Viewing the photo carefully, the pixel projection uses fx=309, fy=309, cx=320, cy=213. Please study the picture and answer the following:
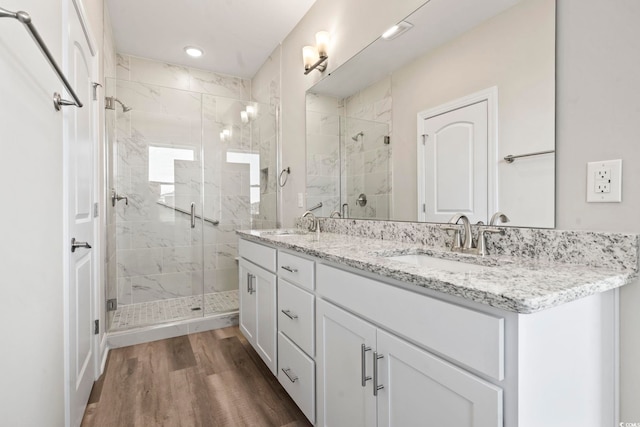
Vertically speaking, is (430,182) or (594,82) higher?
(594,82)

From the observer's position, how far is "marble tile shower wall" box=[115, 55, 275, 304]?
2961mm

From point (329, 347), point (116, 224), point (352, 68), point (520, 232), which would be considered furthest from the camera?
point (116, 224)

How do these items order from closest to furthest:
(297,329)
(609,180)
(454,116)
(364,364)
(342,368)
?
(609,180), (364,364), (342,368), (454,116), (297,329)

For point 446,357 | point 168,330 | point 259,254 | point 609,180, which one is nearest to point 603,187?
point 609,180

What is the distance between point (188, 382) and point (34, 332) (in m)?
1.15

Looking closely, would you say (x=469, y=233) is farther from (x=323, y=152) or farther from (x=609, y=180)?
(x=323, y=152)

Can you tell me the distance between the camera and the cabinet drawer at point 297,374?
1.33m

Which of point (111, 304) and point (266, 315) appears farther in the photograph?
point (111, 304)

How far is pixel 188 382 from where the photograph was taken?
1.82 meters

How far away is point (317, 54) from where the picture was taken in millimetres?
2262

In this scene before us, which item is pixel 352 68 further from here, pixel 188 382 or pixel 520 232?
pixel 188 382

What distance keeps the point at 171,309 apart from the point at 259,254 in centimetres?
156

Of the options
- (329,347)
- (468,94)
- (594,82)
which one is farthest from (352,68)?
(329,347)

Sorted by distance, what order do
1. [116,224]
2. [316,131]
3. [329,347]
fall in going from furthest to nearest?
[116,224] < [316,131] < [329,347]
